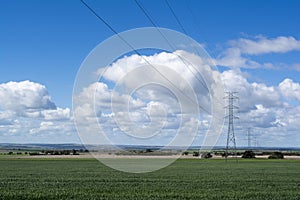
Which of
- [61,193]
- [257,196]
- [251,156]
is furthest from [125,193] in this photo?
[251,156]

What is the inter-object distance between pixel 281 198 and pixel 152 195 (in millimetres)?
9508

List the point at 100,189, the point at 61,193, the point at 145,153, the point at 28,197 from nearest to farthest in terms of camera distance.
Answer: the point at 28,197
the point at 61,193
the point at 100,189
the point at 145,153

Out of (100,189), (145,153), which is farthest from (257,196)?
(145,153)

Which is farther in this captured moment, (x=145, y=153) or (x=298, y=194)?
(x=145, y=153)

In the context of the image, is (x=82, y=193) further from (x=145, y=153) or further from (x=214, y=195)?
(x=145, y=153)

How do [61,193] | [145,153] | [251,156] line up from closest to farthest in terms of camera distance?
[61,193]
[251,156]
[145,153]

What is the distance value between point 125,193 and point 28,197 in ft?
24.3

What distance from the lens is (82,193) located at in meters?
37.1

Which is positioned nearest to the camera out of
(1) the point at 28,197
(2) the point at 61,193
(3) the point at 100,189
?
A: (1) the point at 28,197

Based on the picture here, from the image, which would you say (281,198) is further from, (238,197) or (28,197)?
(28,197)

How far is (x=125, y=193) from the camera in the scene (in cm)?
3750

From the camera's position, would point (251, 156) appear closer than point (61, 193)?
No

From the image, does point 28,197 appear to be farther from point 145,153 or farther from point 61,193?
point 145,153

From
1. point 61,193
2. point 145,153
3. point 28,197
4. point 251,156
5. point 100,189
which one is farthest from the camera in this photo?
point 145,153
